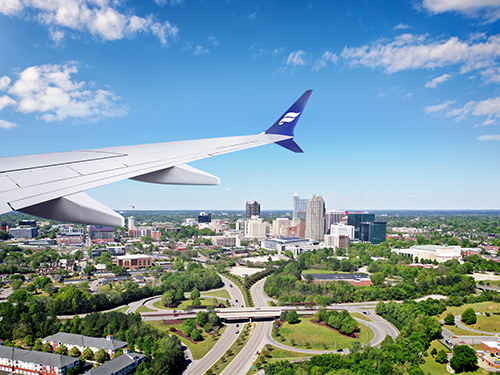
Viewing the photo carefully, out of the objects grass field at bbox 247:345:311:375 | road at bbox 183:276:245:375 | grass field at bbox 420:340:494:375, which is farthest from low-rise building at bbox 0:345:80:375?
grass field at bbox 420:340:494:375

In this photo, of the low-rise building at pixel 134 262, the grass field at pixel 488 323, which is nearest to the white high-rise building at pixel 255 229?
the low-rise building at pixel 134 262

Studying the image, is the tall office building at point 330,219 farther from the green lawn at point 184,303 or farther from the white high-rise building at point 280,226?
the green lawn at point 184,303

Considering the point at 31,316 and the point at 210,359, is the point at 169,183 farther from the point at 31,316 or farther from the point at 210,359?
the point at 31,316

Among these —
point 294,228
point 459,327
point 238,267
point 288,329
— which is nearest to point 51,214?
point 288,329

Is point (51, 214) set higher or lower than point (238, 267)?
higher

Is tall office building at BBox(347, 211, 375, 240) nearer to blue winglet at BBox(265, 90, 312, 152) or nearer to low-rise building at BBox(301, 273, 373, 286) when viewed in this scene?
low-rise building at BBox(301, 273, 373, 286)

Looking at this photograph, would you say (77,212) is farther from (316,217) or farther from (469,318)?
(316,217)
